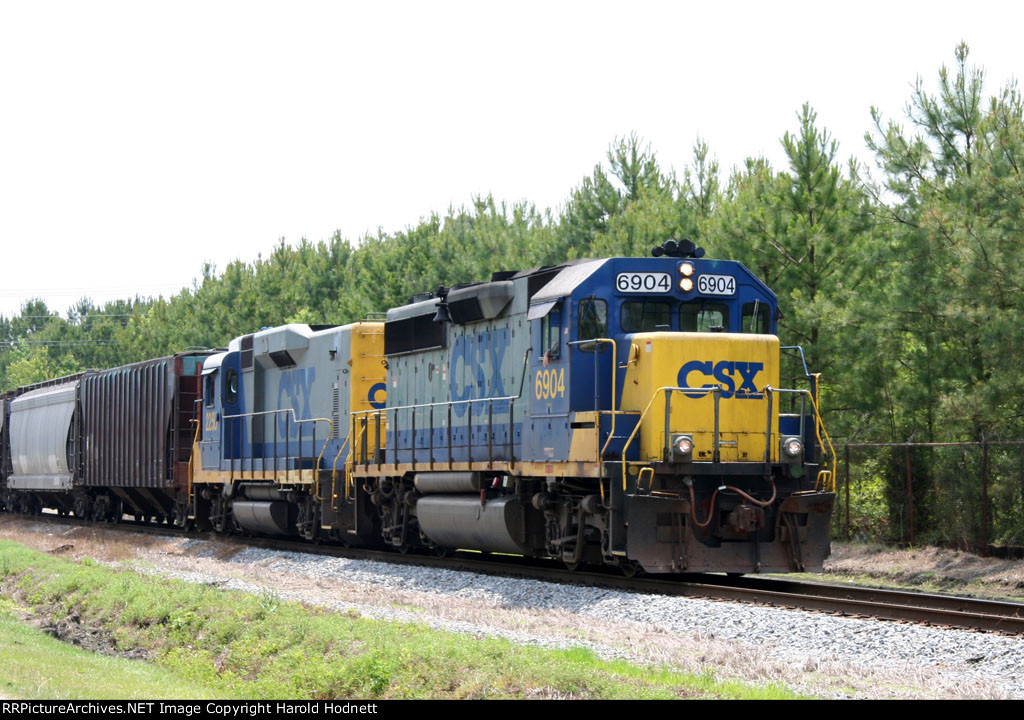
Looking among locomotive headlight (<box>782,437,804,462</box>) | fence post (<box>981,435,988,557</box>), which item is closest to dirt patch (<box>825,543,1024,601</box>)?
fence post (<box>981,435,988,557</box>)

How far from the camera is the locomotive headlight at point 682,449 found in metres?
13.8

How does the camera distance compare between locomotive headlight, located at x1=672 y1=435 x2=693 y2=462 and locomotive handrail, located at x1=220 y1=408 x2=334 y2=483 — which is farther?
locomotive handrail, located at x1=220 y1=408 x2=334 y2=483

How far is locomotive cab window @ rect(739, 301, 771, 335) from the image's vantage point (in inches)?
603

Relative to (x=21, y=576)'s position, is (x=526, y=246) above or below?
above

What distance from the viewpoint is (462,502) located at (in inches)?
679

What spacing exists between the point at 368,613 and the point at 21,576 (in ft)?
27.8

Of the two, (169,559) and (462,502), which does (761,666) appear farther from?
(169,559)

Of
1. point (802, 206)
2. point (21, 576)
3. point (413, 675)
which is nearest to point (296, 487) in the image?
point (21, 576)

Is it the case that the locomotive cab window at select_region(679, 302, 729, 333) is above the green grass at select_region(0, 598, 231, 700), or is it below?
above

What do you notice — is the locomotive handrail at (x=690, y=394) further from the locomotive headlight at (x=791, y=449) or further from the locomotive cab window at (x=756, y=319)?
the locomotive cab window at (x=756, y=319)

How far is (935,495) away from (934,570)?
111 inches

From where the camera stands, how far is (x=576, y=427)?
48.2ft

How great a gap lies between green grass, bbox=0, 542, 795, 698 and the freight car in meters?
3.71

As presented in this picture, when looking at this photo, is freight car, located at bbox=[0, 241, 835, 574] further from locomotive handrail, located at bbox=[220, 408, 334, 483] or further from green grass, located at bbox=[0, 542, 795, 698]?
green grass, located at bbox=[0, 542, 795, 698]
